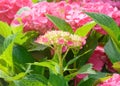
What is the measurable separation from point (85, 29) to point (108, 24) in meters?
0.06

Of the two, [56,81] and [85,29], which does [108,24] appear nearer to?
[85,29]

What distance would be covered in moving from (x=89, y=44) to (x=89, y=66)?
0.51 feet

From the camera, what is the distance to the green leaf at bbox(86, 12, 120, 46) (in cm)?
99

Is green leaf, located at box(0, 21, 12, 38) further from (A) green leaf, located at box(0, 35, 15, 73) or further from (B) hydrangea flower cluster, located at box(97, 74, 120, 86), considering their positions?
(B) hydrangea flower cluster, located at box(97, 74, 120, 86)

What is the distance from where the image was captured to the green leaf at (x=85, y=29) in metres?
1.02

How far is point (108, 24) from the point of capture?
102 cm

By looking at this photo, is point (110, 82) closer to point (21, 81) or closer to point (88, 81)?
point (88, 81)

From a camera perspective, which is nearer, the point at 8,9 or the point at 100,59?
the point at 100,59

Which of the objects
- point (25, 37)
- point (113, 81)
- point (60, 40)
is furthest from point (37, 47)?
Result: point (113, 81)

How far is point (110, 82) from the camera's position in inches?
34.0

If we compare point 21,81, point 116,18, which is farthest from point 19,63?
point 116,18

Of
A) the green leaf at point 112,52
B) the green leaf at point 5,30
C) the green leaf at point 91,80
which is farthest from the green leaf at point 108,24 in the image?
the green leaf at point 5,30

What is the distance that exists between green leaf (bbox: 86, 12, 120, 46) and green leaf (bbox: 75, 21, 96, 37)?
0.03 m

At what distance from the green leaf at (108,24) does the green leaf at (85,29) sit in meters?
0.03
